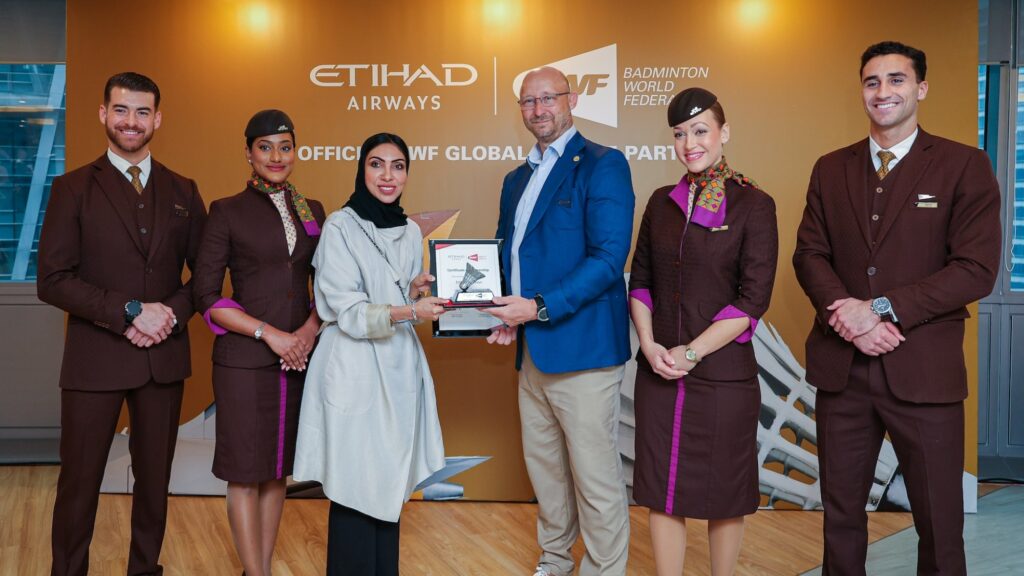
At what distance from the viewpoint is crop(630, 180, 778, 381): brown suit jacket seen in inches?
100

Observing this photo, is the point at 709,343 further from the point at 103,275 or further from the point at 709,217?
the point at 103,275

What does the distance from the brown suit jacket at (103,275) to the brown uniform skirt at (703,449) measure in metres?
1.85

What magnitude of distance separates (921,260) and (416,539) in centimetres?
256

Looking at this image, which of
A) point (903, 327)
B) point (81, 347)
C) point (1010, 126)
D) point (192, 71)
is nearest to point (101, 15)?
point (192, 71)

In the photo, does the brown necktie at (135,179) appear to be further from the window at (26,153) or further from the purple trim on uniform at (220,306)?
the window at (26,153)

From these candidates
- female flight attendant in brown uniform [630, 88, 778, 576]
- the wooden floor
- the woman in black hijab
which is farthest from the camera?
the wooden floor

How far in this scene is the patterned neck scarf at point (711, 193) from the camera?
2.57 m

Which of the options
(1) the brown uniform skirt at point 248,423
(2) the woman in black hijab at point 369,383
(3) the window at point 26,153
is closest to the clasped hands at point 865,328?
(2) the woman in black hijab at point 369,383

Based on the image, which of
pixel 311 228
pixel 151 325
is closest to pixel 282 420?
pixel 151 325

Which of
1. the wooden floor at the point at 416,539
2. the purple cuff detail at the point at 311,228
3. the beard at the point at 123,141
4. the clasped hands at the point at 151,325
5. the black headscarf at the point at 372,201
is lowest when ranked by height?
the wooden floor at the point at 416,539

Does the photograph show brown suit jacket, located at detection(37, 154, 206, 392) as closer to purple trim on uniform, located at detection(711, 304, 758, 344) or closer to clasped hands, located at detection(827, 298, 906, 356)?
purple trim on uniform, located at detection(711, 304, 758, 344)

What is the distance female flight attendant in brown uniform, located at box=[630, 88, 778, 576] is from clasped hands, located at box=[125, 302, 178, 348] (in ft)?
5.80

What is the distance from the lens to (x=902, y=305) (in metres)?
2.45

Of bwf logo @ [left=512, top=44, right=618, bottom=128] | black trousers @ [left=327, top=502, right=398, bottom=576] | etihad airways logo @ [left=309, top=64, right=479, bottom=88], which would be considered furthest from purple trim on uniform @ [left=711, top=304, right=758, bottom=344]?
etihad airways logo @ [left=309, top=64, right=479, bottom=88]
